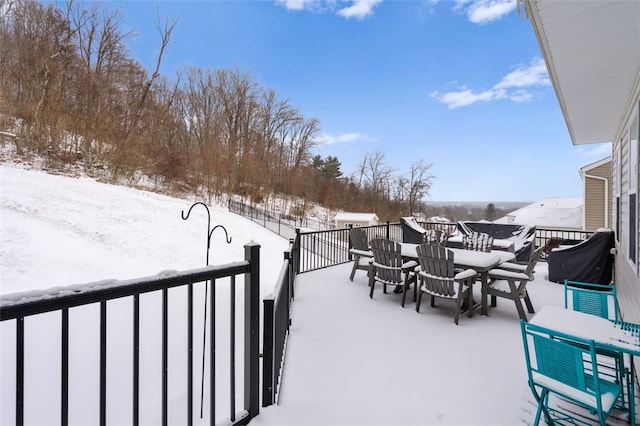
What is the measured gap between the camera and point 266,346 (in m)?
1.86

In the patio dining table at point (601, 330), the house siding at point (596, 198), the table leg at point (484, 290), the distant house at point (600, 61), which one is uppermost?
the distant house at point (600, 61)

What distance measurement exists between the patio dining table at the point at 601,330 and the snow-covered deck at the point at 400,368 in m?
0.62

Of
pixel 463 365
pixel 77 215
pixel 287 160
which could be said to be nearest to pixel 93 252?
pixel 77 215

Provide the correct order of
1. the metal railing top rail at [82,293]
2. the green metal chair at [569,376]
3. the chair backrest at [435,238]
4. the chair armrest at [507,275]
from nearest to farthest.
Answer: the metal railing top rail at [82,293]
the green metal chair at [569,376]
the chair armrest at [507,275]
the chair backrest at [435,238]

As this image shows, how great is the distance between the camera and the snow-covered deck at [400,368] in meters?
2.02

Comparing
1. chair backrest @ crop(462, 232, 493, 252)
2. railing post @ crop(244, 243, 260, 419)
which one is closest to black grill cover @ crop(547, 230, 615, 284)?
chair backrest @ crop(462, 232, 493, 252)

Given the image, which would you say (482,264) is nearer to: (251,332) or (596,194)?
(251,332)

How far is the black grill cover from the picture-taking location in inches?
199

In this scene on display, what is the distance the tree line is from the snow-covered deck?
560 inches

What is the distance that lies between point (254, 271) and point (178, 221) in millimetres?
9508

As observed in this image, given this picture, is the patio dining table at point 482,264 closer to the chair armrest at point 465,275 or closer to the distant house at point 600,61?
the chair armrest at point 465,275

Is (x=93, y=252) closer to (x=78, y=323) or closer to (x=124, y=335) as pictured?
(x=78, y=323)

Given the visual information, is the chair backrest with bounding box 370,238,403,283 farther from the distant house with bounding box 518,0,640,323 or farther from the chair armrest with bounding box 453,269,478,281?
the distant house with bounding box 518,0,640,323

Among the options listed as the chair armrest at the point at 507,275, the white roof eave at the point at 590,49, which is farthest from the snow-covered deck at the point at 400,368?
the white roof eave at the point at 590,49
